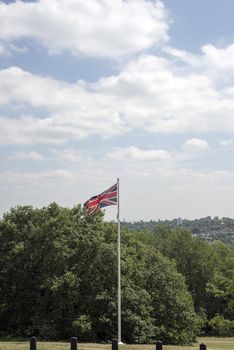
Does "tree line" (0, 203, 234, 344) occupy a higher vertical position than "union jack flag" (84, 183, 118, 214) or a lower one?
lower

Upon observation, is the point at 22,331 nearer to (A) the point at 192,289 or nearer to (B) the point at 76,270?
(B) the point at 76,270

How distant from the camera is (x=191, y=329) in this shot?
136 feet

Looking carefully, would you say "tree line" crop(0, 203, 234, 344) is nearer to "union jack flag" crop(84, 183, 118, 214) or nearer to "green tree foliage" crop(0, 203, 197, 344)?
"green tree foliage" crop(0, 203, 197, 344)

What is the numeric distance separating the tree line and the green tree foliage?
71 millimetres

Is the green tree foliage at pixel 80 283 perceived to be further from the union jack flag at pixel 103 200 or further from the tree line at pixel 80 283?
the union jack flag at pixel 103 200

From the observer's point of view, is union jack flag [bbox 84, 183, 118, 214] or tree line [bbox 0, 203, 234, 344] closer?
union jack flag [bbox 84, 183, 118, 214]

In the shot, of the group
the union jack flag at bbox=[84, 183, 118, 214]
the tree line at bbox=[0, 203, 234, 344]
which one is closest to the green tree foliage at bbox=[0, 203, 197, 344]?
the tree line at bbox=[0, 203, 234, 344]

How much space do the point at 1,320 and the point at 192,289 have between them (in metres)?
34.6

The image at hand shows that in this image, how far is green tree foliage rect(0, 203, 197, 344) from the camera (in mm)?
34562

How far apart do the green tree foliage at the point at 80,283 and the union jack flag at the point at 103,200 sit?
1082 centimetres

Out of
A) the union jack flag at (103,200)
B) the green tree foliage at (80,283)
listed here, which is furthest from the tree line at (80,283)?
the union jack flag at (103,200)

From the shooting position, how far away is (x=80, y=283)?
3591cm

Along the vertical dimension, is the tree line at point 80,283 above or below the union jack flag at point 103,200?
below

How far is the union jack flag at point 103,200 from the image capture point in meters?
25.2
